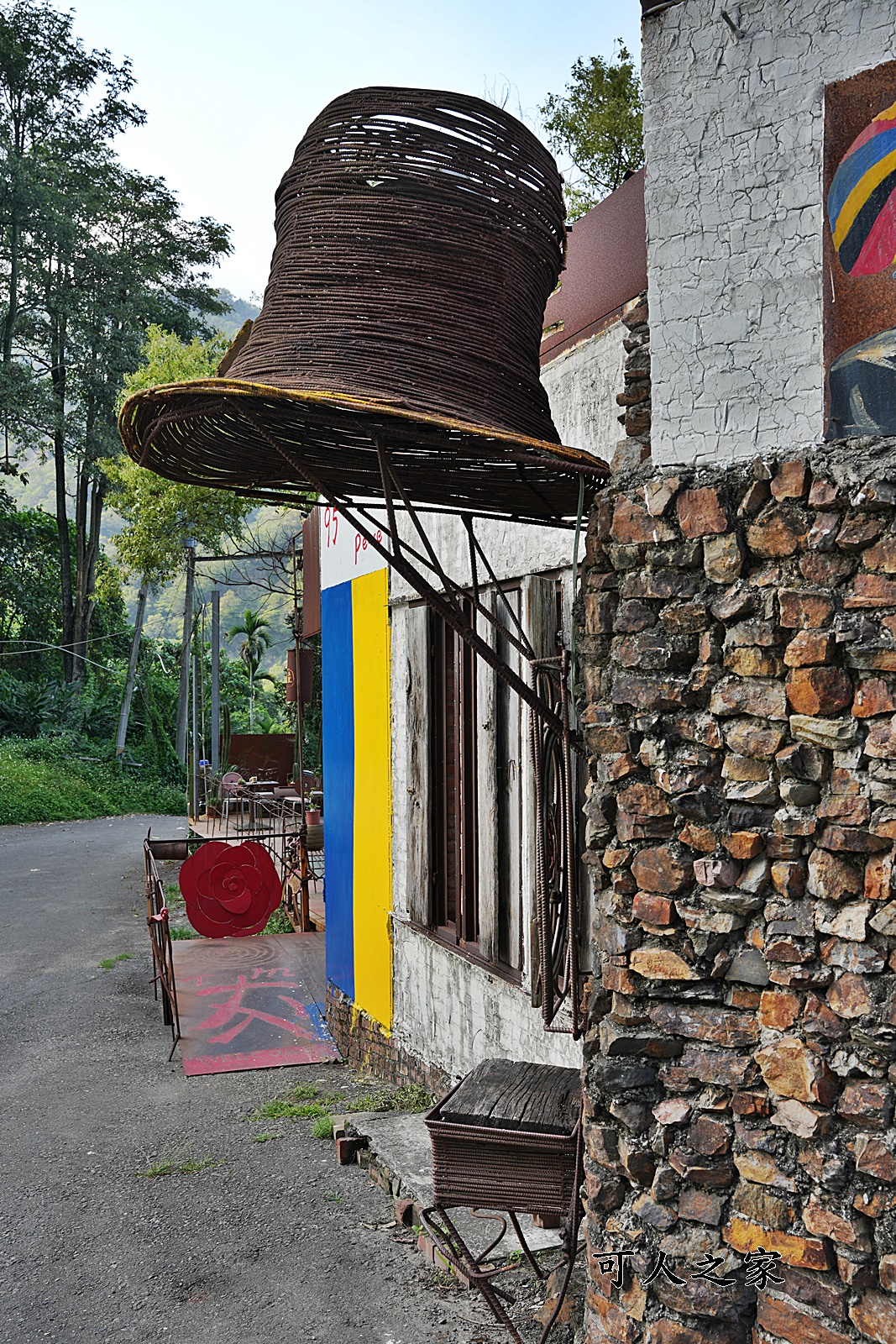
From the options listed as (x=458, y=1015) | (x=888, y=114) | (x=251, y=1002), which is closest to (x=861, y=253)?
(x=888, y=114)

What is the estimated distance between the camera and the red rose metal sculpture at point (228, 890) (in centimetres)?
895

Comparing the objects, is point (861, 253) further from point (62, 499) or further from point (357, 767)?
point (62, 499)

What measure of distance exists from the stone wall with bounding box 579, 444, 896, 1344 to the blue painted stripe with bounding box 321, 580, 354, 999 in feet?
16.4

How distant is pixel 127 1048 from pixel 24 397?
23.2m

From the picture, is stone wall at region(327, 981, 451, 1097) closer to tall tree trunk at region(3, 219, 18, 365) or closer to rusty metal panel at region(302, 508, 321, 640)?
rusty metal panel at region(302, 508, 321, 640)

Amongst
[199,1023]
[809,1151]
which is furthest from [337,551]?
[809,1151]

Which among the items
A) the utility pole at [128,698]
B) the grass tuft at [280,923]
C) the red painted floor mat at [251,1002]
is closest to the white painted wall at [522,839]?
the red painted floor mat at [251,1002]

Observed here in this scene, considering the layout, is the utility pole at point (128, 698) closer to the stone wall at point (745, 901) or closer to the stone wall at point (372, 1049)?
the stone wall at point (372, 1049)

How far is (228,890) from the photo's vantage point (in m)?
9.03

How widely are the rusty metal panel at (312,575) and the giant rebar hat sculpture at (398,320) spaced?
6.29m

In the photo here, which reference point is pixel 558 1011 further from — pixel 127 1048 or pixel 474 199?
pixel 127 1048

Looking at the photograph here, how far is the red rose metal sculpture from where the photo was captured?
29.3 feet

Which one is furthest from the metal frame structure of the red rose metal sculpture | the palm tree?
the palm tree

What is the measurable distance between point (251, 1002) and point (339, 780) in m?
2.02
